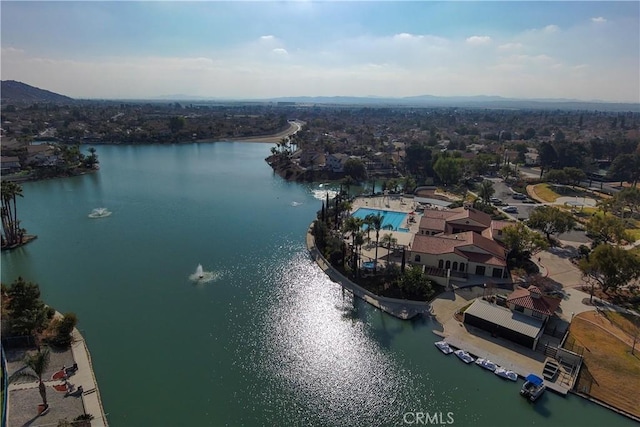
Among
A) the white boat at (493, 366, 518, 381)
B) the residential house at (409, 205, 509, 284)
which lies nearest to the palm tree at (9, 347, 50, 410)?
the white boat at (493, 366, 518, 381)

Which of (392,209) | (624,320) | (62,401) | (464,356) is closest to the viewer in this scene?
(62,401)

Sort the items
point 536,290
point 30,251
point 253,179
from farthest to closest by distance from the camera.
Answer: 1. point 253,179
2. point 30,251
3. point 536,290

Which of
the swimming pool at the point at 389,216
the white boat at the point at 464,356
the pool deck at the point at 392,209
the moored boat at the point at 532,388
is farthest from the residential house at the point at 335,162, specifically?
the moored boat at the point at 532,388

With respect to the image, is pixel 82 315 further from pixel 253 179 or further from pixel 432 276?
pixel 253 179

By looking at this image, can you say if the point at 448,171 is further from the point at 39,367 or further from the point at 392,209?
the point at 39,367

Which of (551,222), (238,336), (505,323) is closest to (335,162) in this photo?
(551,222)

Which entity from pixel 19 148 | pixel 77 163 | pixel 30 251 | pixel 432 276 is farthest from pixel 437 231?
pixel 19 148

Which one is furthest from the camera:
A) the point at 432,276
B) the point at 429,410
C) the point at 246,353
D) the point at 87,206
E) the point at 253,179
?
the point at 253,179
